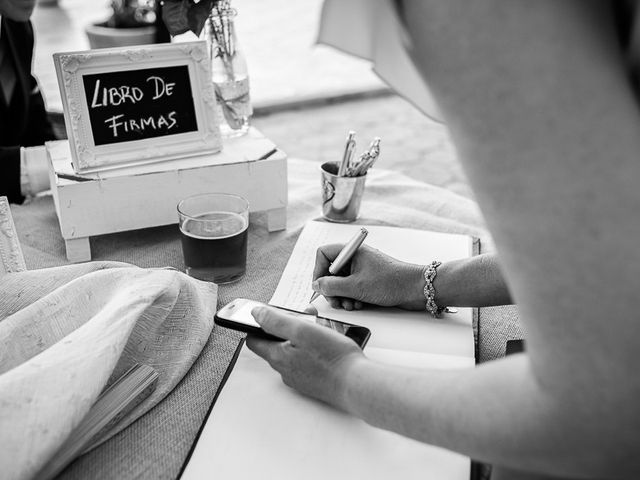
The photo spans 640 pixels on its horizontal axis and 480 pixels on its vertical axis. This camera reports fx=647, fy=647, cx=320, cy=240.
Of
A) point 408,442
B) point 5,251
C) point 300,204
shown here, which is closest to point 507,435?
point 408,442

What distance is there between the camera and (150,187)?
106cm

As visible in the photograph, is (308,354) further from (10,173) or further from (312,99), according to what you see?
(312,99)

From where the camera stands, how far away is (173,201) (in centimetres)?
108

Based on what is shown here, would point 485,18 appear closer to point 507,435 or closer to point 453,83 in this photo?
point 453,83

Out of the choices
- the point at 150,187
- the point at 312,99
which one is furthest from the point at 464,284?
the point at 312,99

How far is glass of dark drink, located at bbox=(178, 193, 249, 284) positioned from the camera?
3.14 feet

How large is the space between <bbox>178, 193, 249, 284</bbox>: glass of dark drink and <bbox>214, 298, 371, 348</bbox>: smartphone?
174 mm

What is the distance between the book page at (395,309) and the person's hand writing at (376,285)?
0.05 feet

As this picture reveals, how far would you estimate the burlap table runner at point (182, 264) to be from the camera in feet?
2.20

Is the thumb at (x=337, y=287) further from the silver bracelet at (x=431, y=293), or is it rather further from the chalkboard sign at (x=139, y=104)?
the chalkboard sign at (x=139, y=104)

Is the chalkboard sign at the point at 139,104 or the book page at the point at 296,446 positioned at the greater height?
the chalkboard sign at the point at 139,104

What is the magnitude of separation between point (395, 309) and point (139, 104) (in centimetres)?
55

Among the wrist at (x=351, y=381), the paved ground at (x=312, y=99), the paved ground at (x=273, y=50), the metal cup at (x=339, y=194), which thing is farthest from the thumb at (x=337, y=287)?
the paved ground at (x=273, y=50)

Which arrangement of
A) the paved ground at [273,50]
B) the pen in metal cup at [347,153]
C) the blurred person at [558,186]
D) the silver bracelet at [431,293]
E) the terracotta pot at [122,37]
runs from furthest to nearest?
the paved ground at [273,50] → the terracotta pot at [122,37] → the pen in metal cup at [347,153] → the silver bracelet at [431,293] → the blurred person at [558,186]
